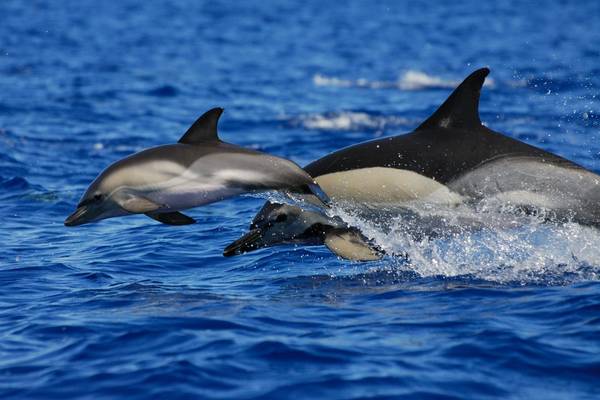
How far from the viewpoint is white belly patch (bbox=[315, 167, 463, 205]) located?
10039 millimetres

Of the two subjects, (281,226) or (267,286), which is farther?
(281,226)

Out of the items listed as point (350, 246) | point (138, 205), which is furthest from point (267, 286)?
point (138, 205)

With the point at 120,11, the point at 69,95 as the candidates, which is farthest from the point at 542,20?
the point at 69,95

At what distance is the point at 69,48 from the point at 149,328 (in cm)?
3068

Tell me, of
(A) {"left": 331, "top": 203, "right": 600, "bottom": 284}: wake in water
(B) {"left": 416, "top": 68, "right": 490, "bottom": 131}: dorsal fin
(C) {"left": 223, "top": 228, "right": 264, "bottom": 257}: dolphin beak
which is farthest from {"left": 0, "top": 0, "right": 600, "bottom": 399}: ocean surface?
(B) {"left": 416, "top": 68, "right": 490, "bottom": 131}: dorsal fin

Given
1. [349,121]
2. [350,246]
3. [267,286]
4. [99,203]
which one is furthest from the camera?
[349,121]

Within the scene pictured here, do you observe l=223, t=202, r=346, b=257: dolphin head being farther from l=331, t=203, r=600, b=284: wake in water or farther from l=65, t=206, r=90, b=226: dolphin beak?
l=65, t=206, r=90, b=226: dolphin beak

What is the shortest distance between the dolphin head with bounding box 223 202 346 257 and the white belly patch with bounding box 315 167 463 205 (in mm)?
465

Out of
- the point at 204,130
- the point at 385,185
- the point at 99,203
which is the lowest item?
the point at 99,203

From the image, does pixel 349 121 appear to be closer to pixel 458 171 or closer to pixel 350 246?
pixel 350 246

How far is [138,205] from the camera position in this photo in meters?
9.30

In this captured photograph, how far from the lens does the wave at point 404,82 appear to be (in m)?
29.5

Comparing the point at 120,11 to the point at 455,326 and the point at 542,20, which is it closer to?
the point at 542,20

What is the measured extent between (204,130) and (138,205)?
2.84 feet
